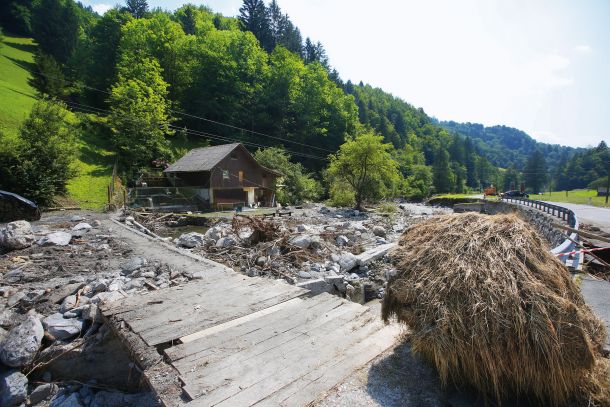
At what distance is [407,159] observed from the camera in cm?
8119

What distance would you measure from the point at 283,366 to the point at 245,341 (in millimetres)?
808

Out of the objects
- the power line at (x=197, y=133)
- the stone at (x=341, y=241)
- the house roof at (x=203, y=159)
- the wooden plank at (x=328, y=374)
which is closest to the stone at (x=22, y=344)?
the wooden plank at (x=328, y=374)

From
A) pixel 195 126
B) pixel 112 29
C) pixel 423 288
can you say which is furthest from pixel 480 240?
pixel 112 29

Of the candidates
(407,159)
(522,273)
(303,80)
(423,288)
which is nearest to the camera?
(522,273)

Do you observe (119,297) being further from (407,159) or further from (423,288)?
(407,159)

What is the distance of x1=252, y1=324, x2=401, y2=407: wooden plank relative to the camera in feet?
10.5

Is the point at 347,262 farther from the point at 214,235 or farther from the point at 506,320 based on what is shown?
the point at 506,320

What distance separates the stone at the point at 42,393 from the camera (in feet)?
16.1

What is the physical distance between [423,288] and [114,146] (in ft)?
130

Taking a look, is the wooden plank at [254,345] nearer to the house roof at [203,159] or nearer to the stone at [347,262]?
the stone at [347,262]

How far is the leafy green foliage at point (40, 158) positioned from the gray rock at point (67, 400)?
19789 millimetres

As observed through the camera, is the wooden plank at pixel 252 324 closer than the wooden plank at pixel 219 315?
Yes

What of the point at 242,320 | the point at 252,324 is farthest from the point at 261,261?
the point at 252,324

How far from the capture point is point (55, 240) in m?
10.5
